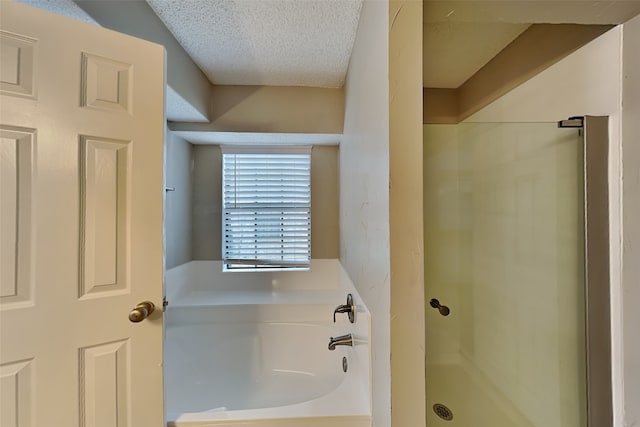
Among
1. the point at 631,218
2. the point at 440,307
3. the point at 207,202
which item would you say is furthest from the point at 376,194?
the point at 207,202

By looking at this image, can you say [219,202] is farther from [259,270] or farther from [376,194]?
[376,194]

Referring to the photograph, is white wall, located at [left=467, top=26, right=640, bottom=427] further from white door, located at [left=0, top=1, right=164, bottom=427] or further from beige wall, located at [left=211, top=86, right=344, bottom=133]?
white door, located at [left=0, top=1, right=164, bottom=427]

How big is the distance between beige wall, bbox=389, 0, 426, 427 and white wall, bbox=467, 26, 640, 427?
0.77 meters

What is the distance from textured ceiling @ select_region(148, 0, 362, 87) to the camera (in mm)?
1191

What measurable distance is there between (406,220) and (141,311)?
964mm

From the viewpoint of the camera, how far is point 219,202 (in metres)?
2.32

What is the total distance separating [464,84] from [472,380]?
6.13 feet

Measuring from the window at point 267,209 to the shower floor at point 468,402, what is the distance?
1.34 metres

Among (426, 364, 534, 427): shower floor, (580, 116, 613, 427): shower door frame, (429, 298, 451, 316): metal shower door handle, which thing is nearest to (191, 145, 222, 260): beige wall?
(429, 298, 451, 316): metal shower door handle

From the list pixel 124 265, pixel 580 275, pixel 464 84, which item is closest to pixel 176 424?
pixel 124 265

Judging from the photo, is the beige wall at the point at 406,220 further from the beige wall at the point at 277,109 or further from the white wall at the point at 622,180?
the beige wall at the point at 277,109

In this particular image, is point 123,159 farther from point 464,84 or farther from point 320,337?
point 464,84

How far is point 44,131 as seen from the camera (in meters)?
0.81

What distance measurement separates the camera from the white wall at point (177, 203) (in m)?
1.93
